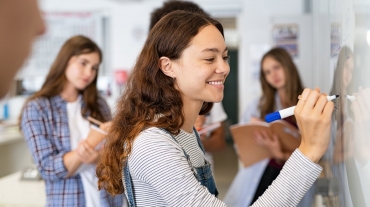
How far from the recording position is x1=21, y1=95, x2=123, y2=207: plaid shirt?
61.8 inches

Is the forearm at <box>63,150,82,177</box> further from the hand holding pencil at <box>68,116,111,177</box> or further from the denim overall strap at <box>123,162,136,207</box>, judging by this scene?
the denim overall strap at <box>123,162,136,207</box>

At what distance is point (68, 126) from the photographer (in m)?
1.68

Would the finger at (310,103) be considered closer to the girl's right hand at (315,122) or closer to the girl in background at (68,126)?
the girl's right hand at (315,122)

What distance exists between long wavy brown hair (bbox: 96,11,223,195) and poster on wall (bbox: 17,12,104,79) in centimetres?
366

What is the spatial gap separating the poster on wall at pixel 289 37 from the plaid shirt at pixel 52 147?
266 centimetres

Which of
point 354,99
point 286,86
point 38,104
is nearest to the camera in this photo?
point 354,99

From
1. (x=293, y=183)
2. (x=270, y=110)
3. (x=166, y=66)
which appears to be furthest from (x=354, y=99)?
(x=270, y=110)

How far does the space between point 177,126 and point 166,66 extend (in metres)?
0.15

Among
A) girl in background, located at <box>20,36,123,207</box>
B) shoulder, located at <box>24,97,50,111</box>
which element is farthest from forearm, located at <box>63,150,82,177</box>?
shoulder, located at <box>24,97,50,111</box>

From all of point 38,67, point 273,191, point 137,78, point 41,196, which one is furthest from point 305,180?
point 38,67

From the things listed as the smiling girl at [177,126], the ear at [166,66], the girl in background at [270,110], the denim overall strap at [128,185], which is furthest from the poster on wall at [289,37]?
the denim overall strap at [128,185]

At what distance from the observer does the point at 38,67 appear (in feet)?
15.2

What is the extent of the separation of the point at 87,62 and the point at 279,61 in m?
1.05

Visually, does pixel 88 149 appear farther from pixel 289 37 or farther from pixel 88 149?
pixel 289 37
